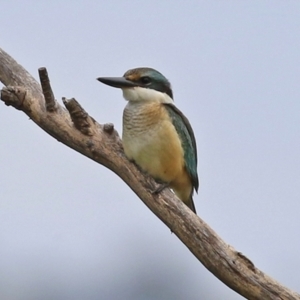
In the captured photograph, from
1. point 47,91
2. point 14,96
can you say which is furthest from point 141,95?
point 14,96

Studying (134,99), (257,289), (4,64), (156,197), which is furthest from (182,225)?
(4,64)

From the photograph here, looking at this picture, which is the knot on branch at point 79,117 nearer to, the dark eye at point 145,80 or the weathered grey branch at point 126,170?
the weathered grey branch at point 126,170

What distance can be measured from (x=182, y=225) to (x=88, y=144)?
0.79 m

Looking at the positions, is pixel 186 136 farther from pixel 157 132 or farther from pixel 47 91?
pixel 47 91

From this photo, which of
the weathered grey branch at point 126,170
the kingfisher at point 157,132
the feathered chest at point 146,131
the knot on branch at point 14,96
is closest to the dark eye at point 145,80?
the kingfisher at point 157,132

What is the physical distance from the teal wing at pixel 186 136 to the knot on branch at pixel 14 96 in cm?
95

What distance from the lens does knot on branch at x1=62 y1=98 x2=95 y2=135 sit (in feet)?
12.2

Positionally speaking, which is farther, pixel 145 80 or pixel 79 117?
pixel 145 80

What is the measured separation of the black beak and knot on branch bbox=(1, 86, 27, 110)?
1.81 ft

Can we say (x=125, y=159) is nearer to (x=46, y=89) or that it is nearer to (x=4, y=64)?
(x=46, y=89)

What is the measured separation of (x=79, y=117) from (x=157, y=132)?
52cm

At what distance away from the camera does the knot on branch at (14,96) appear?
3746mm

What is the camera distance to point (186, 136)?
4.14 m

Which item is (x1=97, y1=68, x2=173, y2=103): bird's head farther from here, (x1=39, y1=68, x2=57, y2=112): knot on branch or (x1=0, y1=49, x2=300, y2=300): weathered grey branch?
(x1=39, y1=68, x2=57, y2=112): knot on branch
